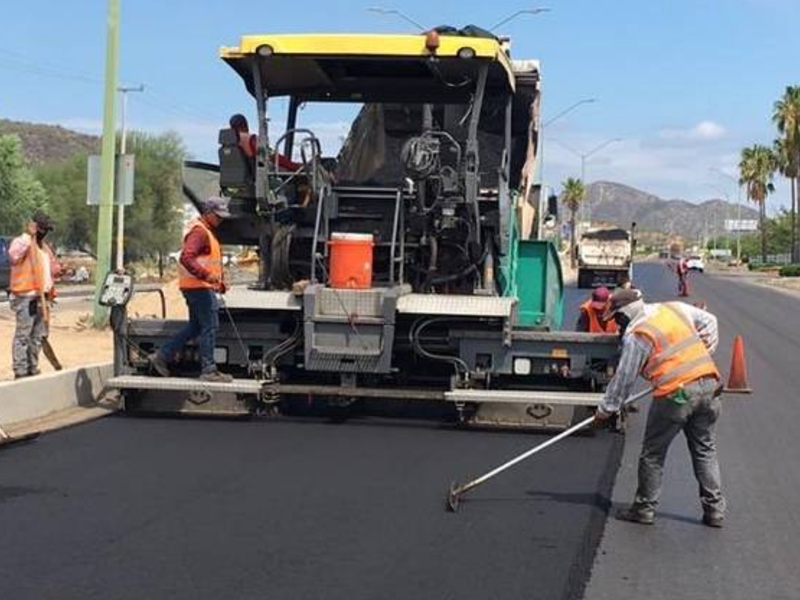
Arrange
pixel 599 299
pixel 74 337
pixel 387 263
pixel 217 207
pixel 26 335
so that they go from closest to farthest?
pixel 217 207
pixel 387 263
pixel 26 335
pixel 599 299
pixel 74 337

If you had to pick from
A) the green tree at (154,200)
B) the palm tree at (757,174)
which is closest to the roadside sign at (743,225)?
the palm tree at (757,174)

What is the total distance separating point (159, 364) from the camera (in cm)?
1033

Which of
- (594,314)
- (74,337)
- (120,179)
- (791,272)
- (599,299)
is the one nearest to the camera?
(594,314)

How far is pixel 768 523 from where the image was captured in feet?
23.1

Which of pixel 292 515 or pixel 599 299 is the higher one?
pixel 599 299

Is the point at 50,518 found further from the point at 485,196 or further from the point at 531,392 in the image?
the point at 485,196

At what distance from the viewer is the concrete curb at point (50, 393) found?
32.2 feet

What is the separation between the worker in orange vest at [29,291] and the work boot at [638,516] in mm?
6456

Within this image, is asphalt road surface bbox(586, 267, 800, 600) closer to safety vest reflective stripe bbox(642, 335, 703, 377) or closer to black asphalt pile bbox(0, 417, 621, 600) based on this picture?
black asphalt pile bbox(0, 417, 621, 600)

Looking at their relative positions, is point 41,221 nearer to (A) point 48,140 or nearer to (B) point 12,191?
(B) point 12,191

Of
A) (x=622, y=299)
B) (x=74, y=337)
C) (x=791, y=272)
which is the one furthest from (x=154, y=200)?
(x=622, y=299)

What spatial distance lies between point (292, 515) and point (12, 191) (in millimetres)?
48225

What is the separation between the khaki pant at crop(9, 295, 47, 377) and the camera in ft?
36.4

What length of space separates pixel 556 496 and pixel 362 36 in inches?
175
